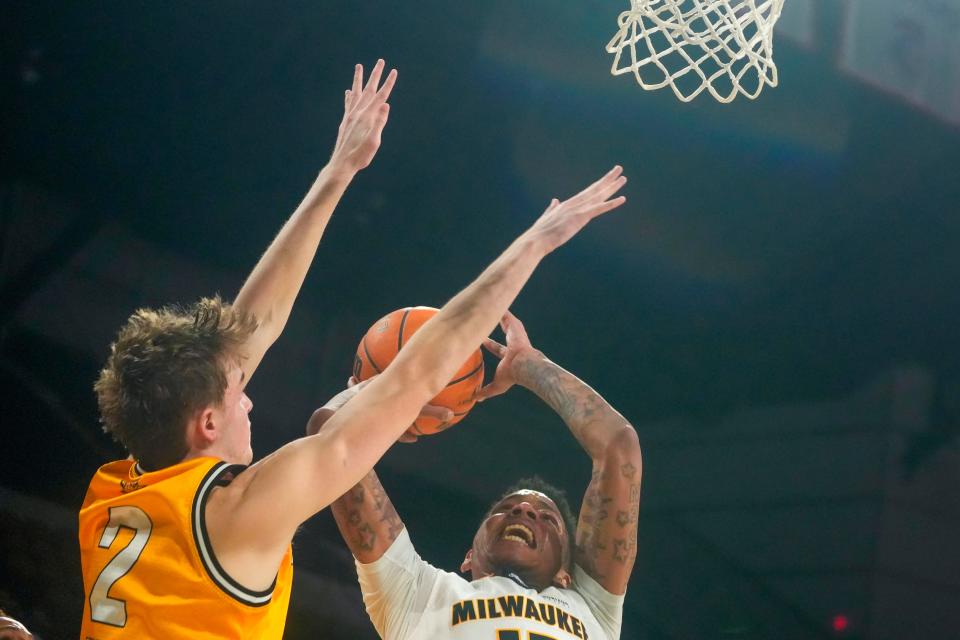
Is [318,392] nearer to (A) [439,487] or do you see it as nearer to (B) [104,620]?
(A) [439,487]

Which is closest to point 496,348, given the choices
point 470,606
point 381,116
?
point 470,606

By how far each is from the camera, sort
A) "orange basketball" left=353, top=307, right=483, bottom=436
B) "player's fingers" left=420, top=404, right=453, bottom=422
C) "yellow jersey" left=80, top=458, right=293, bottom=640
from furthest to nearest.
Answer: "orange basketball" left=353, top=307, right=483, bottom=436
"player's fingers" left=420, top=404, right=453, bottom=422
"yellow jersey" left=80, top=458, right=293, bottom=640

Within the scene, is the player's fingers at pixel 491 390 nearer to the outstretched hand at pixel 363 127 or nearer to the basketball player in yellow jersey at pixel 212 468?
the outstretched hand at pixel 363 127

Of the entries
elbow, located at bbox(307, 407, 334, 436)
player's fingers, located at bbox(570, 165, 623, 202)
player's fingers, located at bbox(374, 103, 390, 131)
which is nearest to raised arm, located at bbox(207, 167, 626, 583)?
player's fingers, located at bbox(570, 165, 623, 202)

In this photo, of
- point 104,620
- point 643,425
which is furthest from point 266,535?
point 643,425

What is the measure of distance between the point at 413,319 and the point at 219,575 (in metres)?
1.36

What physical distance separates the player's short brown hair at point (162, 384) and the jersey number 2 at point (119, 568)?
4.4 inches

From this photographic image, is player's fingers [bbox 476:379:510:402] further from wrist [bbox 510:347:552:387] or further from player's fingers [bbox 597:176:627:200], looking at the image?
player's fingers [bbox 597:176:627:200]

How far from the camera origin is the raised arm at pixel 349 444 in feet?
4.65

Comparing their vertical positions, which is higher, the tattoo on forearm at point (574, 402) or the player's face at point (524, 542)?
the tattoo on forearm at point (574, 402)

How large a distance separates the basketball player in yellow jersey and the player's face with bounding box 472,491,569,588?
118 centimetres

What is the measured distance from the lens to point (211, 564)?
55.2 inches

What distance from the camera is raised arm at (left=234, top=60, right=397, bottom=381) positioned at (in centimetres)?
196

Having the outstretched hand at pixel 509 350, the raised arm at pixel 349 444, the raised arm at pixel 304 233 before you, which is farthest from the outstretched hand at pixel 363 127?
the outstretched hand at pixel 509 350
